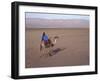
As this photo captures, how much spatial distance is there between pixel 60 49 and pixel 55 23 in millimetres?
123

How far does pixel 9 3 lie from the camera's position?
121 cm

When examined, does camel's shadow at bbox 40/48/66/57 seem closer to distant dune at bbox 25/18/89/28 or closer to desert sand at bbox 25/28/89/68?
desert sand at bbox 25/28/89/68

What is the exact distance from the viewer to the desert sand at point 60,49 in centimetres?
121

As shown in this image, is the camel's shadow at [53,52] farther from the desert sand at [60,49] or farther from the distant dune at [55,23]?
the distant dune at [55,23]

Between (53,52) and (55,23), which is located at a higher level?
(55,23)

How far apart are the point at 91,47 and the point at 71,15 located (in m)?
0.19

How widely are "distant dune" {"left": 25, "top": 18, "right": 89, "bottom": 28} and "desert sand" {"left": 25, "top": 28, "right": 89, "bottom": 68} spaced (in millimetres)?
14

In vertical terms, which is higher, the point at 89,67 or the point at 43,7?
the point at 43,7

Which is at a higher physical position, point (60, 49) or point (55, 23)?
point (55, 23)

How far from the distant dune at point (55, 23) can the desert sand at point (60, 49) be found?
0.01m

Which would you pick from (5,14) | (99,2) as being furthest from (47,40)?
(99,2)

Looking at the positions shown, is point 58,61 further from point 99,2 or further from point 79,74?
point 99,2

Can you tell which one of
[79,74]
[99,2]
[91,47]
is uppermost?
[99,2]

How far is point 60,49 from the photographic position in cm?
128
